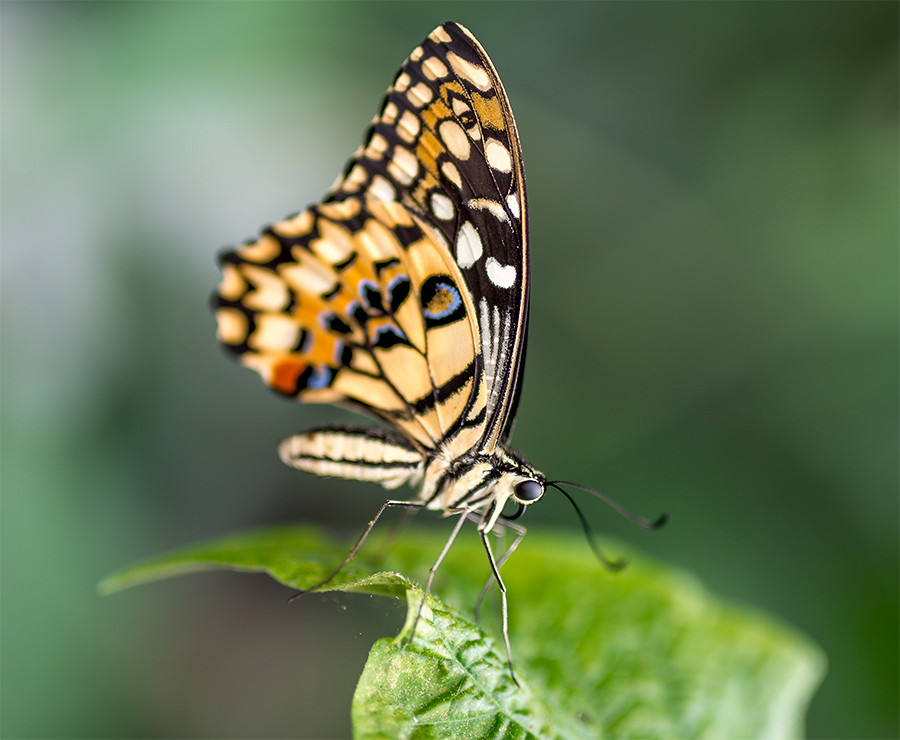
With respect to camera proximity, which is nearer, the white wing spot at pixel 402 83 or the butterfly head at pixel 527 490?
the butterfly head at pixel 527 490

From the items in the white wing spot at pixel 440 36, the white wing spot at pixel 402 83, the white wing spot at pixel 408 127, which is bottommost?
the white wing spot at pixel 408 127

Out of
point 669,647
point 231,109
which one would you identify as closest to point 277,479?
point 231,109

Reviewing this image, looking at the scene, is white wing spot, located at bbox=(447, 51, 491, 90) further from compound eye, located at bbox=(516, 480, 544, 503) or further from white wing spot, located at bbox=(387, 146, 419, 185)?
compound eye, located at bbox=(516, 480, 544, 503)

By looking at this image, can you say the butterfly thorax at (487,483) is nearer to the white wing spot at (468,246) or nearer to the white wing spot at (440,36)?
the white wing spot at (468,246)

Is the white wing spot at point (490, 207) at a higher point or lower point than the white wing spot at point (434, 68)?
lower

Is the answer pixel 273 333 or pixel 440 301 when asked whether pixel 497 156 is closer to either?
pixel 440 301

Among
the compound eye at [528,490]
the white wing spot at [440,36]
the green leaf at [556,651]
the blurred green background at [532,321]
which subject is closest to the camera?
the green leaf at [556,651]

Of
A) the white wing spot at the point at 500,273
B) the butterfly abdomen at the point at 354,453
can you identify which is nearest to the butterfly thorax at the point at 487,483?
the butterfly abdomen at the point at 354,453

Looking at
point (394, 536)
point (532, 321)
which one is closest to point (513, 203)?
point (394, 536)

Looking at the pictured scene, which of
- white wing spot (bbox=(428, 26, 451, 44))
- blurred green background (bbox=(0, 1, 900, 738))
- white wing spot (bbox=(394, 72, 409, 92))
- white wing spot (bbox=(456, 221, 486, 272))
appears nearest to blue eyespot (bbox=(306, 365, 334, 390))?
white wing spot (bbox=(456, 221, 486, 272))
